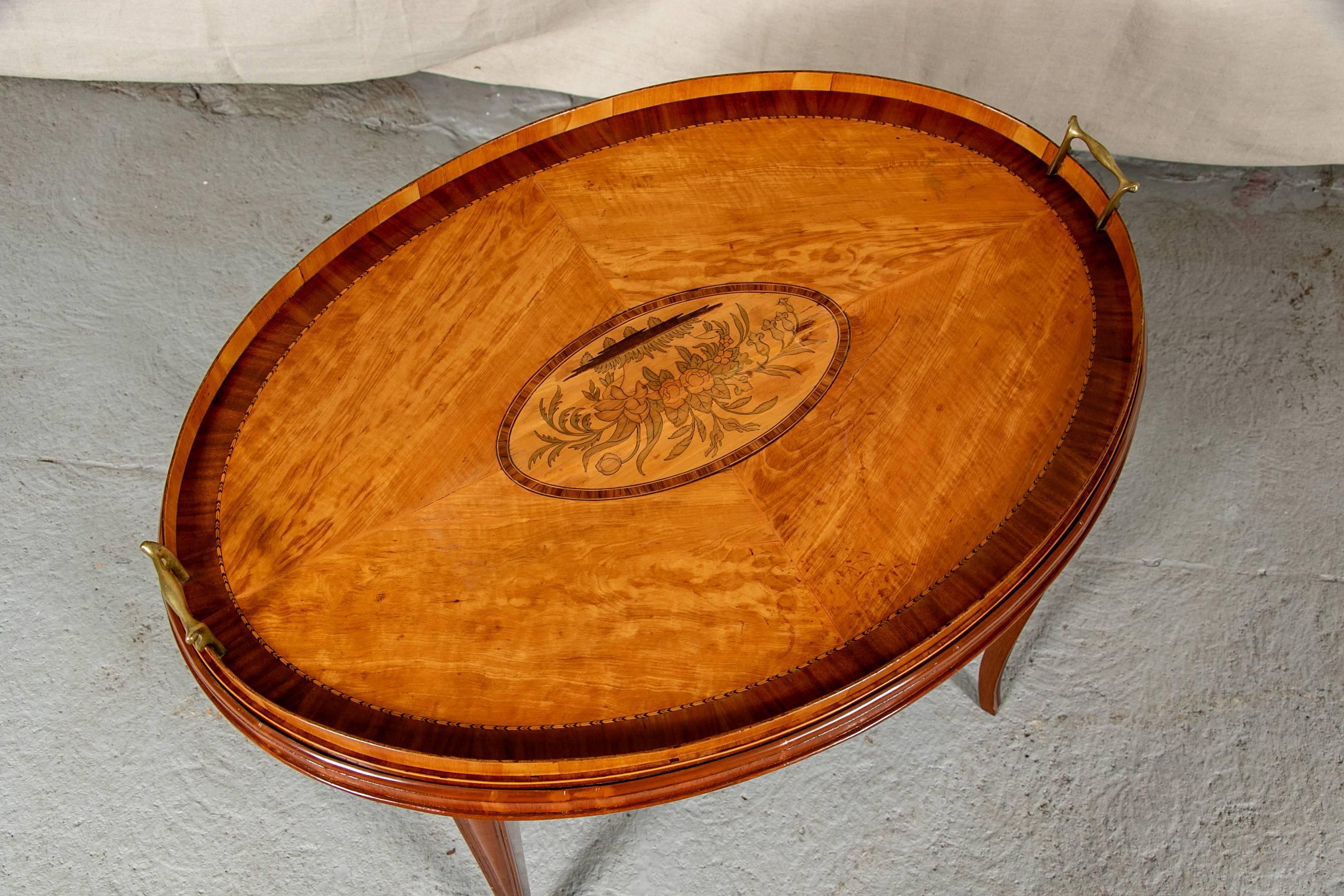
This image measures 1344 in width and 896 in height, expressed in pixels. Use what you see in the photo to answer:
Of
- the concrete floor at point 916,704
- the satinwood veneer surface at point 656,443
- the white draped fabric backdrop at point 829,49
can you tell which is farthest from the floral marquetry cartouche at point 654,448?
the white draped fabric backdrop at point 829,49

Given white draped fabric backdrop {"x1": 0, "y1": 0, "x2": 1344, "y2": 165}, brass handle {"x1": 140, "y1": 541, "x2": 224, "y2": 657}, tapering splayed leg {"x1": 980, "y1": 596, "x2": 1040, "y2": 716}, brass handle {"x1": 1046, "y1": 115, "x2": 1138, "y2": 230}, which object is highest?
white draped fabric backdrop {"x1": 0, "y1": 0, "x2": 1344, "y2": 165}

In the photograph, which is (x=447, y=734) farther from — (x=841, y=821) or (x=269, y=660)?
(x=841, y=821)

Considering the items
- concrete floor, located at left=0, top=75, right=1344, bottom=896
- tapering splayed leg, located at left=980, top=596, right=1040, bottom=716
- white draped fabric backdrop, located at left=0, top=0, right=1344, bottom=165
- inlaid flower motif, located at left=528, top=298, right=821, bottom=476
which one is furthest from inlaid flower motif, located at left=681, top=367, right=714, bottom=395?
white draped fabric backdrop, located at left=0, top=0, right=1344, bottom=165

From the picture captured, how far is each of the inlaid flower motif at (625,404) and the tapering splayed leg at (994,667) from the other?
0.59m

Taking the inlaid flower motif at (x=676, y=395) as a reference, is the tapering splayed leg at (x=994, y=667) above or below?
below

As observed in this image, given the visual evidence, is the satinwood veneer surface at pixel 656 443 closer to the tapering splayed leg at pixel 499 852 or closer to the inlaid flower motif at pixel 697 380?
the inlaid flower motif at pixel 697 380

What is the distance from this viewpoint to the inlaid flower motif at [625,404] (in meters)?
1.57

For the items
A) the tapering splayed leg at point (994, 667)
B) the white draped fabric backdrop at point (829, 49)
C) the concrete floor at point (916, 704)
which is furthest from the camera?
the white draped fabric backdrop at point (829, 49)

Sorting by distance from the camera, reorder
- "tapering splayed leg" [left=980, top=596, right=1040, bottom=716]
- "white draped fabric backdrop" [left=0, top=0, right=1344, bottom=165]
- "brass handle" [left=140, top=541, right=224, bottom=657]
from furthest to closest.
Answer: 1. "white draped fabric backdrop" [left=0, top=0, right=1344, bottom=165]
2. "tapering splayed leg" [left=980, top=596, right=1040, bottom=716]
3. "brass handle" [left=140, top=541, right=224, bottom=657]

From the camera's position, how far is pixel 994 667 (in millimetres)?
1758

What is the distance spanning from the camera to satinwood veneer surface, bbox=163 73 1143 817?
1300mm

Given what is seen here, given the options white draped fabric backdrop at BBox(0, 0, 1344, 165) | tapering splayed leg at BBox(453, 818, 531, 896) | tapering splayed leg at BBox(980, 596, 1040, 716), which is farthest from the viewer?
white draped fabric backdrop at BBox(0, 0, 1344, 165)

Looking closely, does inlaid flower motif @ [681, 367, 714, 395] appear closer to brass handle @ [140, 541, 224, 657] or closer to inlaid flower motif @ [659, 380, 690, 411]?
inlaid flower motif @ [659, 380, 690, 411]

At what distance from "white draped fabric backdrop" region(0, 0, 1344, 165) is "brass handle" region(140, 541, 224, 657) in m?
1.95
